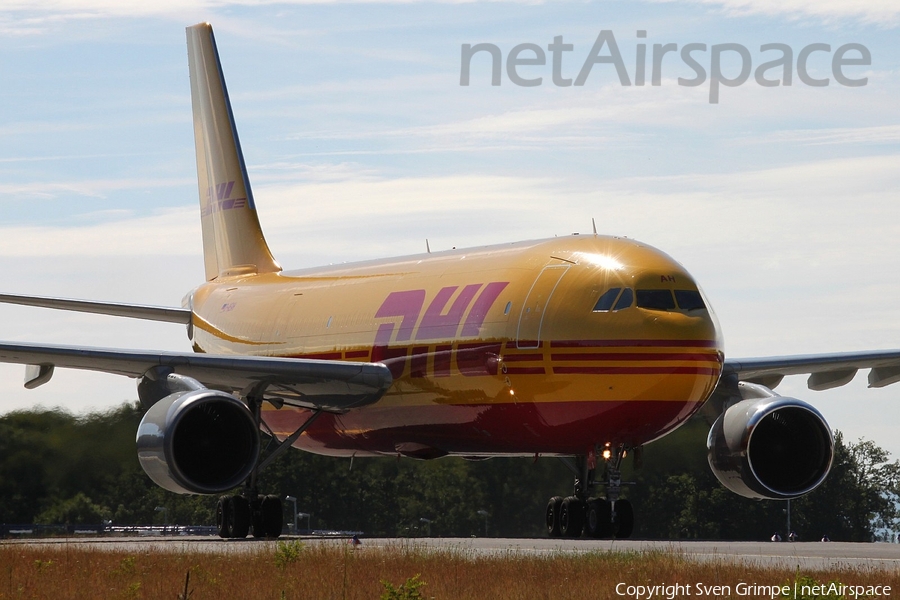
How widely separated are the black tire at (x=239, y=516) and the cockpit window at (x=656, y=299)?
757 centimetres

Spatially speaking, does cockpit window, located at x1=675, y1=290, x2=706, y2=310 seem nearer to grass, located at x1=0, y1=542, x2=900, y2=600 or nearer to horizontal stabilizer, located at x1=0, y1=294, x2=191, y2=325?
grass, located at x1=0, y1=542, x2=900, y2=600

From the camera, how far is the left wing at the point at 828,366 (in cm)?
2331

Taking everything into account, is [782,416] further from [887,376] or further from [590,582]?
[590,582]

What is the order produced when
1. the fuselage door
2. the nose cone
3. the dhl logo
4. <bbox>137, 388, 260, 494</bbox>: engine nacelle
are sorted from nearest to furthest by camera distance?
the nose cone
the fuselage door
<bbox>137, 388, 260, 494</bbox>: engine nacelle
the dhl logo

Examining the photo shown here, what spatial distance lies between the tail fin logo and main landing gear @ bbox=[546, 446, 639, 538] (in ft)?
38.3

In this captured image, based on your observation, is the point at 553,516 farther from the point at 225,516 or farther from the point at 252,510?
the point at 225,516

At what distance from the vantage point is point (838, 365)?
Result: 2367 cm

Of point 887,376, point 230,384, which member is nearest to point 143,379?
point 230,384

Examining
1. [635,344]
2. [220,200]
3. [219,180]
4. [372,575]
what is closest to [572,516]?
[635,344]

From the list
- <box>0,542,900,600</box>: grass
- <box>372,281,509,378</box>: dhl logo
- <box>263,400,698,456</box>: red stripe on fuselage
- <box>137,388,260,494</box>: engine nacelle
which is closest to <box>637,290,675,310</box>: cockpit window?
<box>263,400,698,456</box>: red stripe on fuselage

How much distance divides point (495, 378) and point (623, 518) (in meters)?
2.61

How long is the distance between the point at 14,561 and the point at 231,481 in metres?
4.05

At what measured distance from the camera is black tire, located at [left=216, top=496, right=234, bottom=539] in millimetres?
→ 23547

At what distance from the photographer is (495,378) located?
67.5 ft
